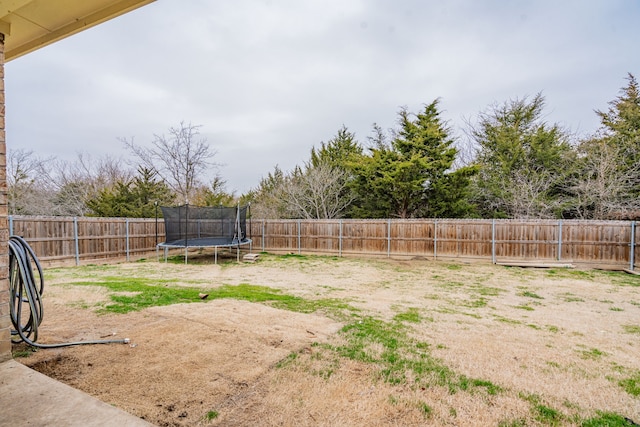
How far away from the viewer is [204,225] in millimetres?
11469

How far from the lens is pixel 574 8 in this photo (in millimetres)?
6297

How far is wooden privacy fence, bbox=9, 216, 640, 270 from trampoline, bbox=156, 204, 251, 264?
0.92 metres

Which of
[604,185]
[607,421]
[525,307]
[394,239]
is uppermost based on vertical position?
[604,185]

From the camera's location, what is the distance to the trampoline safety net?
10141 mm

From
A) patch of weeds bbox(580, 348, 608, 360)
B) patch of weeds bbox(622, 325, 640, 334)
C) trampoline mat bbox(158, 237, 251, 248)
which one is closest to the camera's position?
patch of weeds bbox(580, 348, 608, 360)

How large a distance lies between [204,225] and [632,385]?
1137 cm

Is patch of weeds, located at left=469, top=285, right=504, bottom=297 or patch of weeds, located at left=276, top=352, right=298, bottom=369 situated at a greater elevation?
patch of weeds, located at left=276, top=352, right=298, bottom=369

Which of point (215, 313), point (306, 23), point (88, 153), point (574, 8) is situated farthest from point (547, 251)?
point (88, 153)

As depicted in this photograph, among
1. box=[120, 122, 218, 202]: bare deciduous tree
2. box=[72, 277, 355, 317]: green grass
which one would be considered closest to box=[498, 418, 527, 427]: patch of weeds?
box=[72, 277, 355, 317]: green grass

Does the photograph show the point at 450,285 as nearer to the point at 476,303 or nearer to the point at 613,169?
the point at 476,303

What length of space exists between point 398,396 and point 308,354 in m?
0.84

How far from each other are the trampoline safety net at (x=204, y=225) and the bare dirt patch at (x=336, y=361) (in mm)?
5616

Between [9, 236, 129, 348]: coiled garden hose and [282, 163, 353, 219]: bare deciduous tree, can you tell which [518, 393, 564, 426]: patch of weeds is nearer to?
[9, 236, 129, 348]: coiled garden hose

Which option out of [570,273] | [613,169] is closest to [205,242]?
[570,273]
